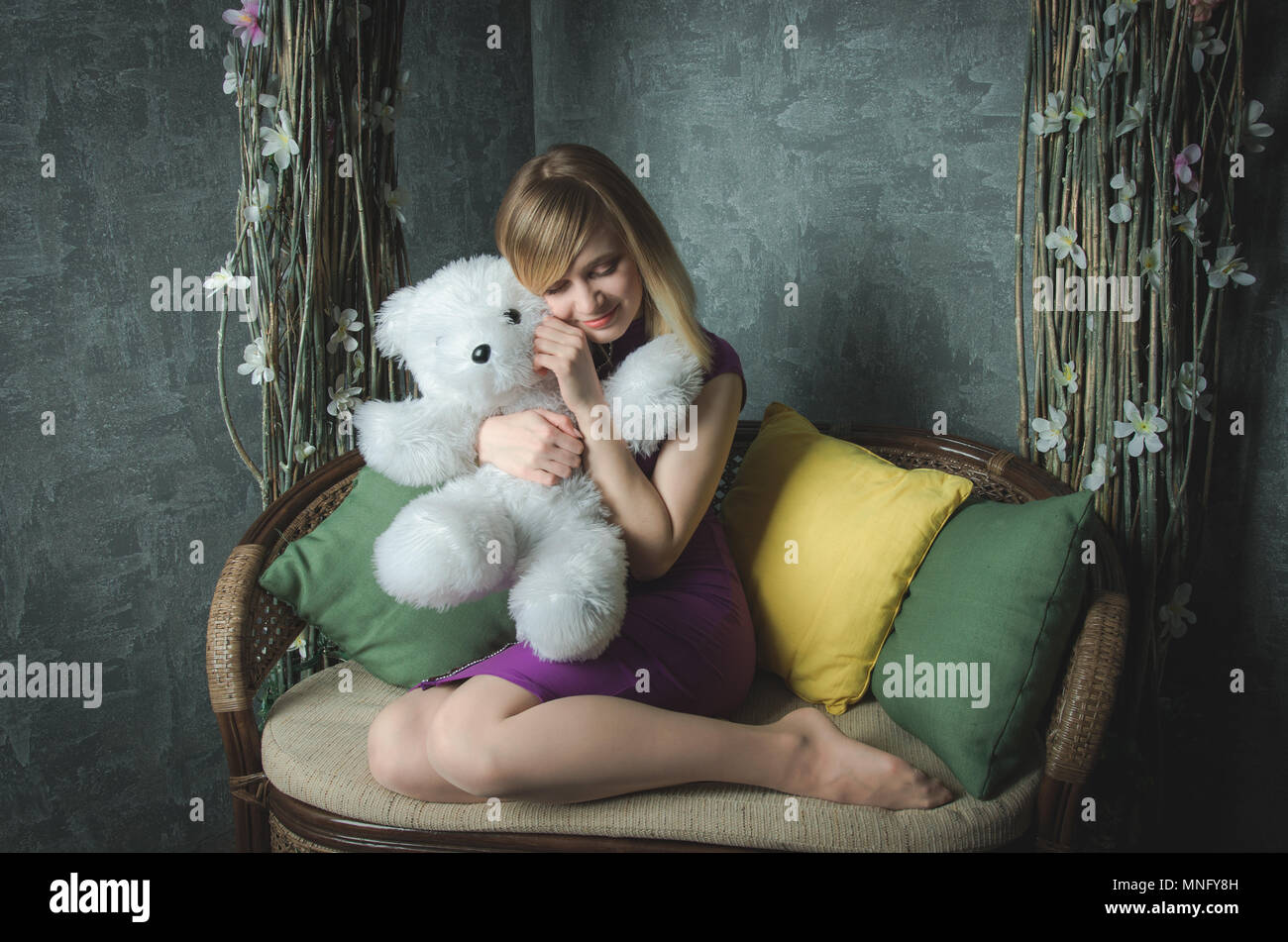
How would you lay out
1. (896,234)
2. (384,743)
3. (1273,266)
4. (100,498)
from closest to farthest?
(384,743) → (1273,266) → (100,498) → (896,234)

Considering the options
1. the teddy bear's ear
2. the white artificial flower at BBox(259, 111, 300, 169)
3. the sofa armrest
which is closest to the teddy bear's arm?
the teddy bear's ear

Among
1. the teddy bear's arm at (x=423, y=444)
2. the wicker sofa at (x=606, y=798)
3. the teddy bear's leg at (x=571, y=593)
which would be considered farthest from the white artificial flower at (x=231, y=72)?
the teddy bear's leg at (x=571, y=593)

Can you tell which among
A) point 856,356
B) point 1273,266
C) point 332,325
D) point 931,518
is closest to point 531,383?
point 332,325

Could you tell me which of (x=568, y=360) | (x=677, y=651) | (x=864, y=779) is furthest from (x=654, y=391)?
(x=864, y=779)

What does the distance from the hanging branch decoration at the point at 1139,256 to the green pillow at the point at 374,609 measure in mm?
1088

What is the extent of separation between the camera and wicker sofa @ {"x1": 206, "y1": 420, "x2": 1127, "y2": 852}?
1312 millimetres

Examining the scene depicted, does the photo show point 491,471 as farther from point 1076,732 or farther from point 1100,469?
point 1100,469

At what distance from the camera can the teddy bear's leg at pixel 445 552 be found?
1.34m

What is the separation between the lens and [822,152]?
6.93 feet

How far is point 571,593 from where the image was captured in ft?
4.43

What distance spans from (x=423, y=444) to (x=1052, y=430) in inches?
44.3

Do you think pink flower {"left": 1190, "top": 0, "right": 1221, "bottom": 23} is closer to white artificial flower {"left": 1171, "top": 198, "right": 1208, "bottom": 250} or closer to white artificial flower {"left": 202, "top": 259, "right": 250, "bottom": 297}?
white artificial flower {"left": 1171, "top": 198, "right": 1208, "bottom": 250}

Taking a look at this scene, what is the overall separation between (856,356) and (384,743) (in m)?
1.35
